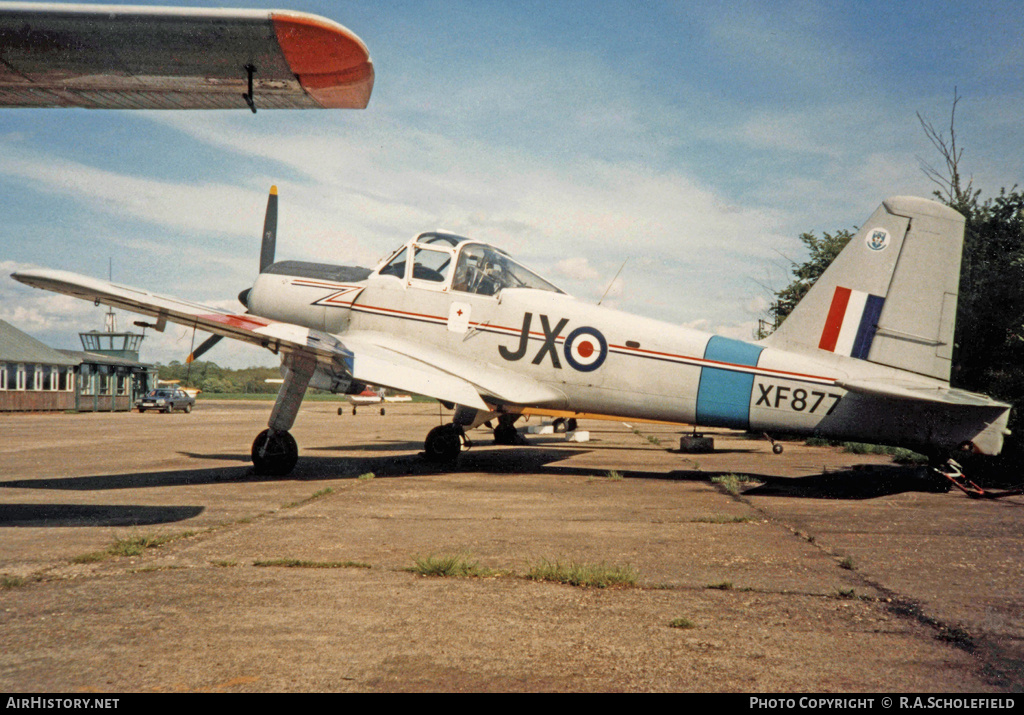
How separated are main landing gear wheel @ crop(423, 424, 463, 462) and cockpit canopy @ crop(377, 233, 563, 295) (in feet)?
8.71

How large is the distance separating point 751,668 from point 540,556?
210 cm

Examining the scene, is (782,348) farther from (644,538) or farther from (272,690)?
(272,690)

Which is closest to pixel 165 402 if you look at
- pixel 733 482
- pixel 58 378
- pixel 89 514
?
pixel 58 378

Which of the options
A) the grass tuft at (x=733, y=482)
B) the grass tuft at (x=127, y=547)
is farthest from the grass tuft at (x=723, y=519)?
the grass tuft at (x=127, y=547)

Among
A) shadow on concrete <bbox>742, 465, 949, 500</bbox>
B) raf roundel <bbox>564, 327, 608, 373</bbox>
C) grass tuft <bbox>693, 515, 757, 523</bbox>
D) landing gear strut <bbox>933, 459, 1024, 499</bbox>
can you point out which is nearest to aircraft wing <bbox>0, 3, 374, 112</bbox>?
grass tuft <bbox>693, 515, 757, 523</bbox>

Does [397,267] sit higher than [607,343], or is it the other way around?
[397,267]

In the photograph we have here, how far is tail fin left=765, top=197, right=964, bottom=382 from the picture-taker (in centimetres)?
820

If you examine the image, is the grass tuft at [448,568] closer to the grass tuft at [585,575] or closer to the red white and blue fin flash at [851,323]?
the grass tuft at [585,575]

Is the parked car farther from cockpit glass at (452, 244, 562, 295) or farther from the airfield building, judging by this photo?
cockpit glass at (452, 244, 562, 295)

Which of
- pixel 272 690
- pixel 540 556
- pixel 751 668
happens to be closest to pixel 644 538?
pixel 540 556

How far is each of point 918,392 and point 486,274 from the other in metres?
6.00

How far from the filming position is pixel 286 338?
322 inches

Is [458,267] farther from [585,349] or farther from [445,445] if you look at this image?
[445,445]

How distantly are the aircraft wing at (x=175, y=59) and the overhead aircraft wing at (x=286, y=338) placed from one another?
90.6 inches
